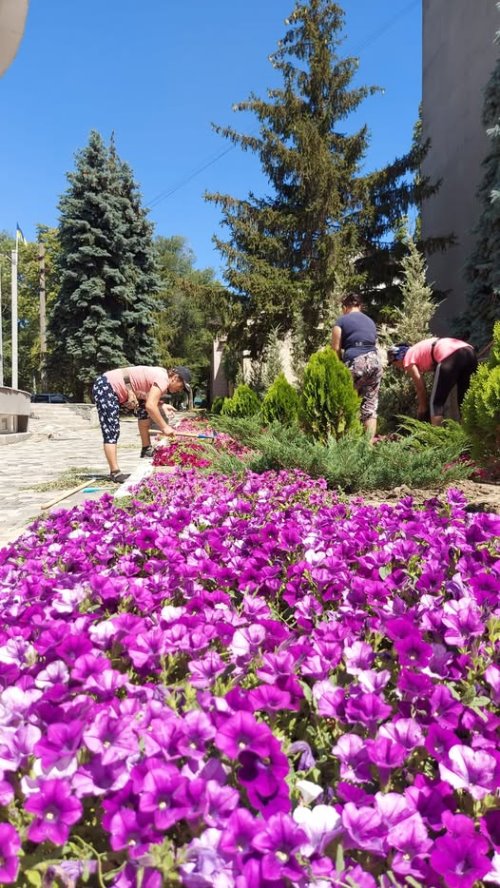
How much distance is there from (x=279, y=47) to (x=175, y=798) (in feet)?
71.6

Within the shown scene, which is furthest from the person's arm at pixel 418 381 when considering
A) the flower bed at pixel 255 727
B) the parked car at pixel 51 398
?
the parked car at pixel 51 398

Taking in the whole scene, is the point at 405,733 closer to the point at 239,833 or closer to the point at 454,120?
the point at 239,833

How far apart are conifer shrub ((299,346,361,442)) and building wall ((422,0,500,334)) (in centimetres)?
714

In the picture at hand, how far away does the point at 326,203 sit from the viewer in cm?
1808

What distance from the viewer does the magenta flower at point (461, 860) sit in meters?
0.77

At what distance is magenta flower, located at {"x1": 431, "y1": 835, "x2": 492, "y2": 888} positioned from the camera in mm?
773

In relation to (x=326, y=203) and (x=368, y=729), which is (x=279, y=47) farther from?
(x=368, y=729)

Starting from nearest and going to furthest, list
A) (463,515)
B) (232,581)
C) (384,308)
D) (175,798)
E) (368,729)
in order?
(175,798) → (368,729) → (232,581) → (463,515) → (384,308)

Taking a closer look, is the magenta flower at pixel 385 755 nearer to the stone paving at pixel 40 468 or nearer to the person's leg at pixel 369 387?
the stone paving at pixel 40 468

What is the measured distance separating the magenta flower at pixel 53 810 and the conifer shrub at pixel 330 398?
564 cm

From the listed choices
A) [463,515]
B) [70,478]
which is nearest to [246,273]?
[70,478]

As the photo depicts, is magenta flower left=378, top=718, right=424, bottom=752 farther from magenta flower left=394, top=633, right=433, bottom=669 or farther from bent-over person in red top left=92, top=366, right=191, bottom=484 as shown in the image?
bent-over person in red top left=92, top=366, right=191, bottom=484

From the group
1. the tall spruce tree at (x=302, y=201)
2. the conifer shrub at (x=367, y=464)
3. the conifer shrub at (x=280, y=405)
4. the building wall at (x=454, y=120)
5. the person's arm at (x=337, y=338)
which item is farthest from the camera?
the tall spruce tree at (x=302, y=201)

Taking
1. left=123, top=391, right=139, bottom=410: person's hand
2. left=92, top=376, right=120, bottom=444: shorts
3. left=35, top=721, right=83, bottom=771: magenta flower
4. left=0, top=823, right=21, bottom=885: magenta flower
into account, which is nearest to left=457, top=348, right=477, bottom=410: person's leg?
left=123, top=391, right=139, bottom=410: person's hand
